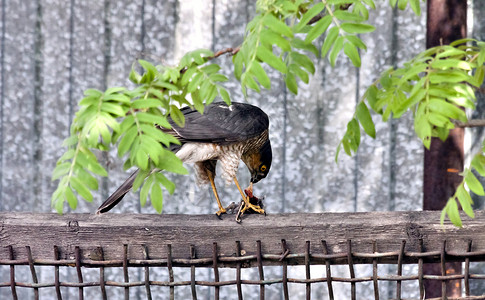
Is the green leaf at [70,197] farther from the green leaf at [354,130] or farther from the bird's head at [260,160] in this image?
the bird's head at [260,160]

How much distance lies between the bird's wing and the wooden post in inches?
38.1

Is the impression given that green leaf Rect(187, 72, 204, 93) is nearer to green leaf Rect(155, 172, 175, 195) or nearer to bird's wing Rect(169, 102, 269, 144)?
green leaf Rect(155, 172, 175, 195)

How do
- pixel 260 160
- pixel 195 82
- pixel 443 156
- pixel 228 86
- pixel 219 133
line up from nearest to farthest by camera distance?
pixel 195 82, pixel 219 133, pixel 260 160, pixel 443 156, pixel 228 86

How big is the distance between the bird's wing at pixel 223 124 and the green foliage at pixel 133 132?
2.35 ft

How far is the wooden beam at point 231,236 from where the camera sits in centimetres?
201

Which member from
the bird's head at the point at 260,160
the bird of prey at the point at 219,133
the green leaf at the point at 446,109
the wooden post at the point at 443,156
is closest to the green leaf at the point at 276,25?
the green leaf at the point at 446,109

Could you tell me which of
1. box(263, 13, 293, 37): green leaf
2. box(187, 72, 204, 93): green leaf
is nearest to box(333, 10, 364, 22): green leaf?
box(263, 13, 293, 37): green leaf

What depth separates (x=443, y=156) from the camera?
3199mm

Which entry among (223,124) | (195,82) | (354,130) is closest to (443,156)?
(354,130)

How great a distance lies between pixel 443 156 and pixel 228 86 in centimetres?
129

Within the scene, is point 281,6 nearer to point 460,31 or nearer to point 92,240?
point 92,240

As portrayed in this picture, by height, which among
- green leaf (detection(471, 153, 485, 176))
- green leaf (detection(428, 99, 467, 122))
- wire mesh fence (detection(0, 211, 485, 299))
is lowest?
wire mesh fence (detection(0, 211, 485, 299))

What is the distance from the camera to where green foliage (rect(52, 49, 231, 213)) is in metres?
1.70

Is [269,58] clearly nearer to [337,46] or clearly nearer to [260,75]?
Answer: [260,75]
